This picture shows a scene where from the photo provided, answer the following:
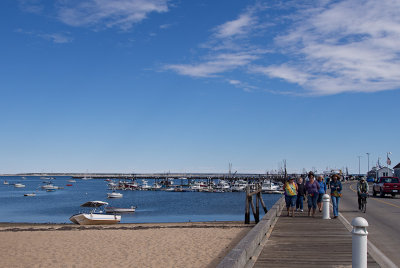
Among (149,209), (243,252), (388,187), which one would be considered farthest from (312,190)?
(149,209)

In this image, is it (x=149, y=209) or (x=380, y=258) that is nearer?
(x=380, y=258)

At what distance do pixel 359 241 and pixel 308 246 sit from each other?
399 centimetres

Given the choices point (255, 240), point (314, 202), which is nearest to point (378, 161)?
point (314, 202)

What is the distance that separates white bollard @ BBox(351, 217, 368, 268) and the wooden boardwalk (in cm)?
167

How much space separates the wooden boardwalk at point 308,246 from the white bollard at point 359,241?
Result: 1.67 m

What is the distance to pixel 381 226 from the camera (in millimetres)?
16219

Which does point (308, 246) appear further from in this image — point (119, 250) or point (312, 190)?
point (119, 250)

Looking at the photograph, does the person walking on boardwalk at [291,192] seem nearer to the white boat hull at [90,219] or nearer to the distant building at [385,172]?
the white boat hull at [90,219]

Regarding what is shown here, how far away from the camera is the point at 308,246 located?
10.7 meters

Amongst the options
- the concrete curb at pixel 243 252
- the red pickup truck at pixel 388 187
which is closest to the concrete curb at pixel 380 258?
the concrete curb at pixel 243 252

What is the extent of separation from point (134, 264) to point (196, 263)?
2246 mm

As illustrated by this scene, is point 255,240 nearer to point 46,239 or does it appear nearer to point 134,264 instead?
point 134,264

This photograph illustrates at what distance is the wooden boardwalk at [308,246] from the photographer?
8.86 meters

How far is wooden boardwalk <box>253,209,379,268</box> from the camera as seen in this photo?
886 cm
